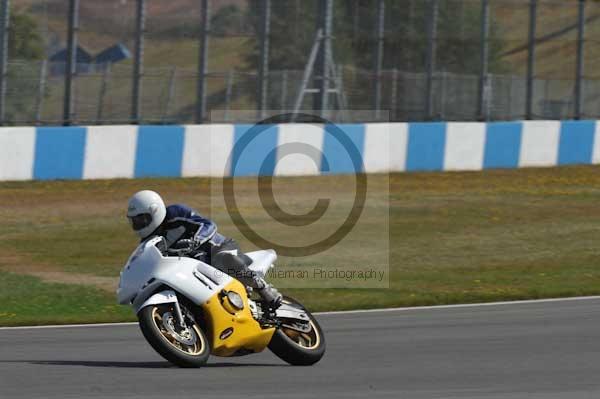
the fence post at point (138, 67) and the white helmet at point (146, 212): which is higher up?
the fence post at point (138, 67)

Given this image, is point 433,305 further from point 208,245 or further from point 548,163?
point 548,163

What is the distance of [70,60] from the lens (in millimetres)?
20094

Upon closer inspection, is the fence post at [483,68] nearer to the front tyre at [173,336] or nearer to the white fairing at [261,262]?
the white fairing at [261,262]

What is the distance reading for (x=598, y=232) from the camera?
18250mm

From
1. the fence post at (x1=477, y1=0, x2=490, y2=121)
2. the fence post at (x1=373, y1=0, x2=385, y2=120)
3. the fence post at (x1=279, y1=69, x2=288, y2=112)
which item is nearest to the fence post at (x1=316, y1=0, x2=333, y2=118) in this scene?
the fence post at (x1=279, y1=69, x2=288, y2=112)

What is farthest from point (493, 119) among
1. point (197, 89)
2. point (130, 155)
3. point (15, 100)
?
point (15, 100)

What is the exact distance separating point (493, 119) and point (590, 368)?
17.0 m

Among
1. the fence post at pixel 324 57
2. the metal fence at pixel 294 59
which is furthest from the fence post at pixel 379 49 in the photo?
the fence post at pixel 324 57

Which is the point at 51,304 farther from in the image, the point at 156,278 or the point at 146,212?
the point at 156,278

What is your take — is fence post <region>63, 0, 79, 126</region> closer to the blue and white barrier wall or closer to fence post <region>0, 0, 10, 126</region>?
the blue and white barrier wall

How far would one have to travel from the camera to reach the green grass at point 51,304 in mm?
11883

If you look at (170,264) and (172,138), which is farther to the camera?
(172,138)

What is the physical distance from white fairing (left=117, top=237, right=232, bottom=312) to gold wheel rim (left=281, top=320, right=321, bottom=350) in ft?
2.57

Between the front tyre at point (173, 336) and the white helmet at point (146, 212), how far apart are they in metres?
0.59
